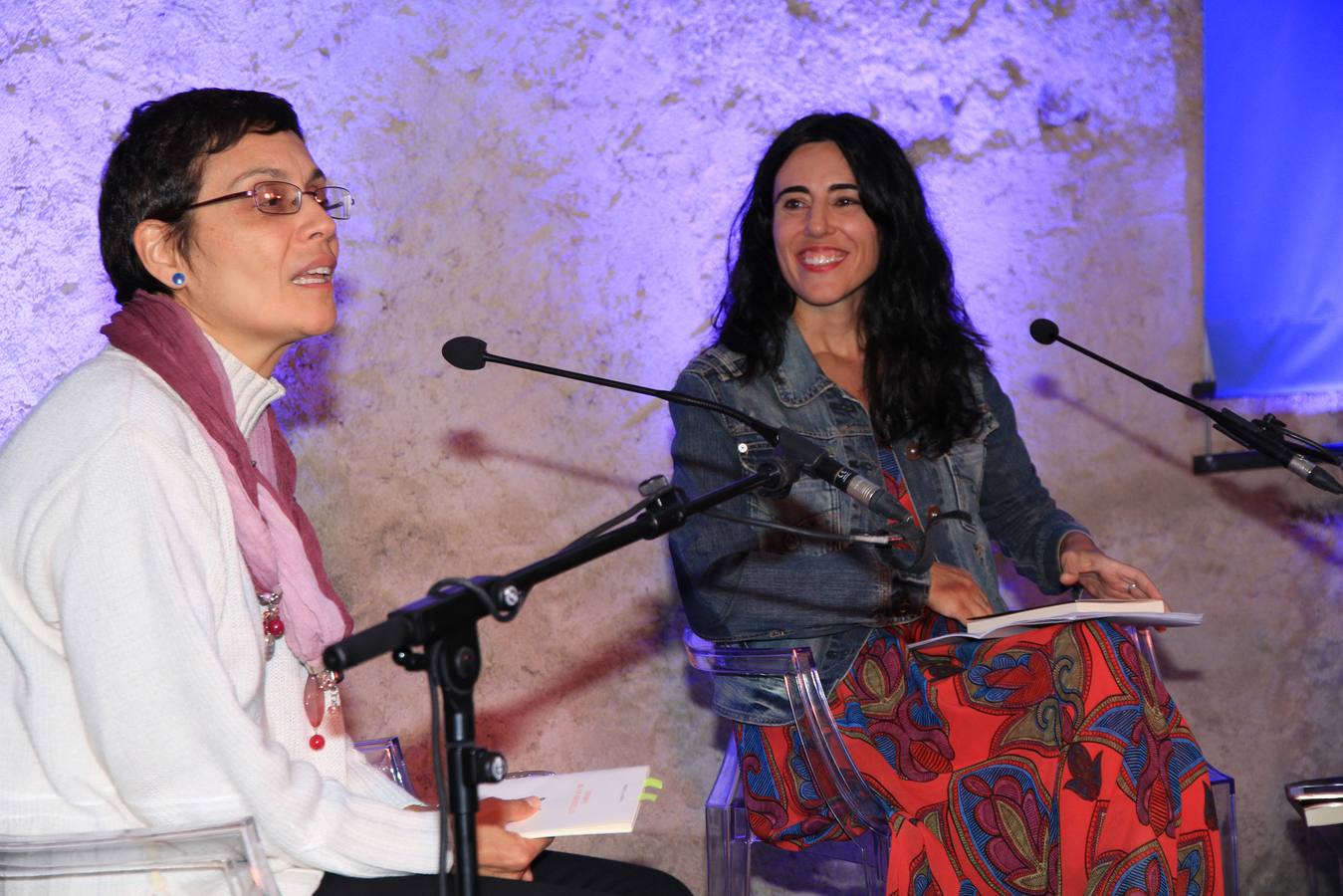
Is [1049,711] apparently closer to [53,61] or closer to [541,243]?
[541,243]

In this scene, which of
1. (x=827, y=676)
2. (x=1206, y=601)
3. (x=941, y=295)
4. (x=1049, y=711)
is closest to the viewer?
(x=1049, y=711)

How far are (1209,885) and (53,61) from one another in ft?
8.89

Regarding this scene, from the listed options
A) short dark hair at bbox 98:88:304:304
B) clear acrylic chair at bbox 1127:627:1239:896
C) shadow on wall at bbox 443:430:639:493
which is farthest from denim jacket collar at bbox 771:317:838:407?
short dark hair at bbox 98:88:304:304

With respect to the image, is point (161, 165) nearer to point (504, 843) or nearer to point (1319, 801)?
point (504, 843)

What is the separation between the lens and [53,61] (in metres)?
2.89

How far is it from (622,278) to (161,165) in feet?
5.23

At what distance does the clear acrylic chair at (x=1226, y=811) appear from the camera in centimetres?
236

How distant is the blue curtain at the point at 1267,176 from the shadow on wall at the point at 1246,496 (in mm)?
248

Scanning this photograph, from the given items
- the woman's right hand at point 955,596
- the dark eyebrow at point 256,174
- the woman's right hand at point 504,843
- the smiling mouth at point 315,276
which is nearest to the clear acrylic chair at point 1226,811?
the woman's right hand at point 955,596

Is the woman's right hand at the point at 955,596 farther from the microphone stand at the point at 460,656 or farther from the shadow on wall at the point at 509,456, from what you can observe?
the microphone stand at the point at 460,656

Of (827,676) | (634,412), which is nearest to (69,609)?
(827,676)

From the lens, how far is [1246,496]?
3893mm

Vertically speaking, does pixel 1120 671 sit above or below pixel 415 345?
below

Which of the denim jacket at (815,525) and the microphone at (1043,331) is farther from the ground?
the microphone at (1043,331)
